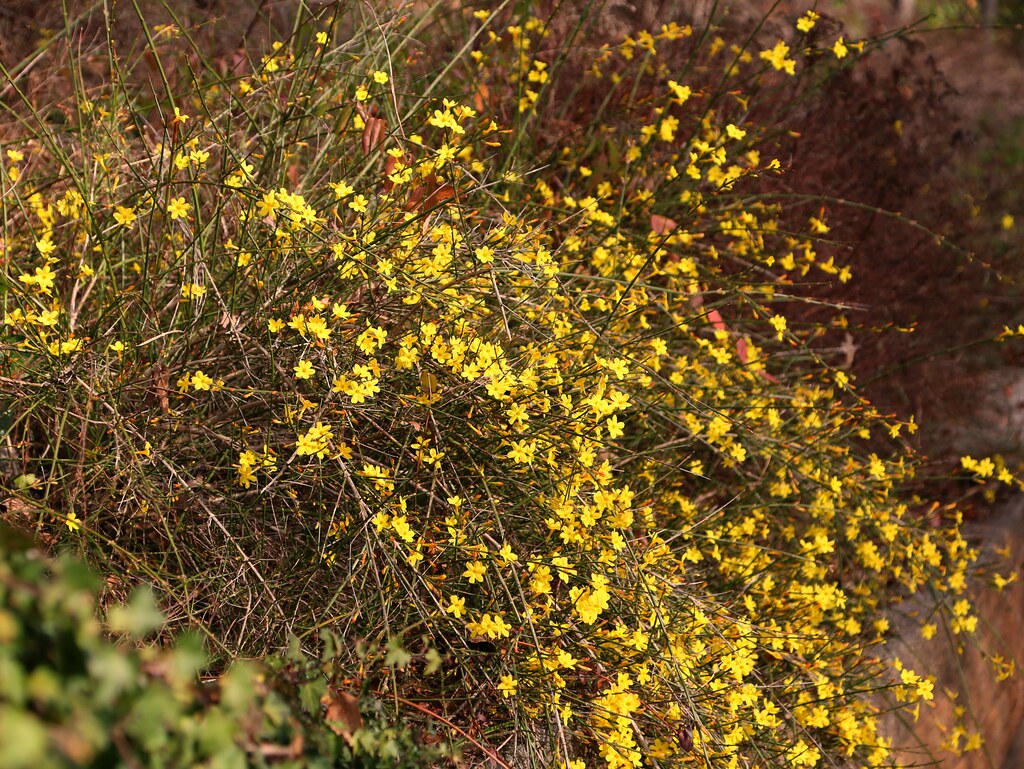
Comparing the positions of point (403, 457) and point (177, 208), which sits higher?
point (177, 208)

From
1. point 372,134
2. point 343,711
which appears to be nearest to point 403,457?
point 343,711

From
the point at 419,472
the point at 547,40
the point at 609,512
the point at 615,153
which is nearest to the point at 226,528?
the point at 419,472

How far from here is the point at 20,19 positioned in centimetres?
378

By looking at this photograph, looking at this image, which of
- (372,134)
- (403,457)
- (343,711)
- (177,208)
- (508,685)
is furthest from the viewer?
(372,134)

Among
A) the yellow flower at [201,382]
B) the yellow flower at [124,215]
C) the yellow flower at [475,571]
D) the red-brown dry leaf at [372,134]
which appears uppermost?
the red-brown dry leaf at [372,134]

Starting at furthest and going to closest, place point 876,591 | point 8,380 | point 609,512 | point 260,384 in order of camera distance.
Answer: point 876,591, point 260,384, point 609,512, point 8,380

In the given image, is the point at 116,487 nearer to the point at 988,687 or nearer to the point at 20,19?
the point at 20,19

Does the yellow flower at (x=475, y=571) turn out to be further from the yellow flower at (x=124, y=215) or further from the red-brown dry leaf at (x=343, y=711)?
the yellow flower at (x=124, y=215)

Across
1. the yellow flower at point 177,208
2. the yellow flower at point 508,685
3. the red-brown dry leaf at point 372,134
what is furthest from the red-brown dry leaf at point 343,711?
the red-brown dry leaf at point 372,134

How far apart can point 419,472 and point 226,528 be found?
1.43ft

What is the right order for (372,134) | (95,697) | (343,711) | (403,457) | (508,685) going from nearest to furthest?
(95,697) → (343,711) → (508,685) → (403,457) → (372,134)

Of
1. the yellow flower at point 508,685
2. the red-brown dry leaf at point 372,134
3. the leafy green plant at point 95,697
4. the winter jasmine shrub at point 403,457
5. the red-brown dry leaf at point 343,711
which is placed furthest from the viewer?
the red-brown dry leaf at point 372,134

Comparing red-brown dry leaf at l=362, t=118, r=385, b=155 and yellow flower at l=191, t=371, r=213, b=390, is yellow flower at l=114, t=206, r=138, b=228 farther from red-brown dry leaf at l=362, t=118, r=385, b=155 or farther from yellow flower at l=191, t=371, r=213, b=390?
red-brown dry leaf at l=362, t=118, r=385, b=155

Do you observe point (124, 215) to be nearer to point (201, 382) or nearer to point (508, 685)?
point (201, 382)
